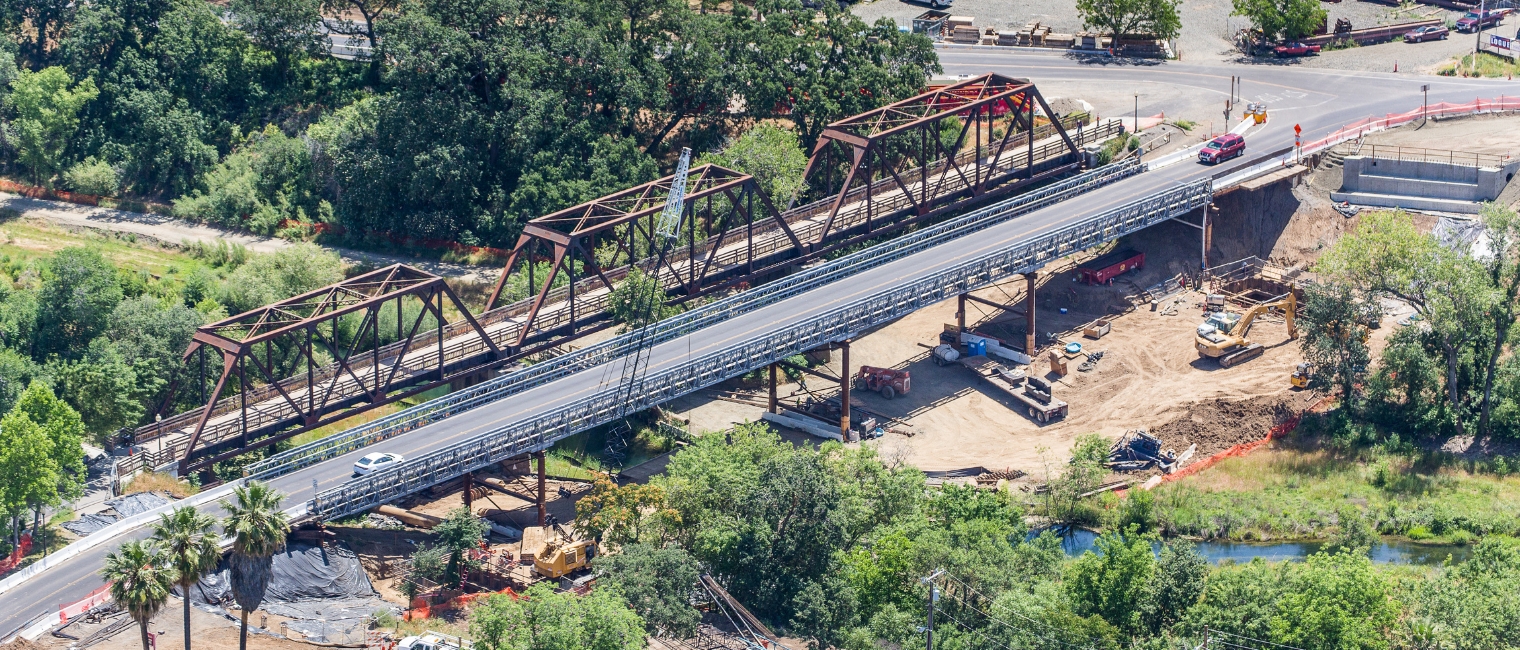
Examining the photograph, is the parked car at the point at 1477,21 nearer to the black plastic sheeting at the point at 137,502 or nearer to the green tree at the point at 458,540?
the green tree at the point at 458,540

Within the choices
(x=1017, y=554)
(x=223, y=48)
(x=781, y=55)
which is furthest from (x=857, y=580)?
(x=223, y=48)

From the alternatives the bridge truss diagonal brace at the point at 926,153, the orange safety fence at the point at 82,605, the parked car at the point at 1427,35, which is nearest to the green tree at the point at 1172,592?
the bridge truss diagonal brace at the point at 926,153

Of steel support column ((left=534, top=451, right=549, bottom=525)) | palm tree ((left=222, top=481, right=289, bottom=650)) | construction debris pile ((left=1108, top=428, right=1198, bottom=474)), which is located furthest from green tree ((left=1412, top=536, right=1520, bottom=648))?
palm tree ((left=222, top=481, right=289, bottom=650))

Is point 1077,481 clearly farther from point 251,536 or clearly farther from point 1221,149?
point 251,536

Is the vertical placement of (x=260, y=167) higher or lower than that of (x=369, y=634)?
higher

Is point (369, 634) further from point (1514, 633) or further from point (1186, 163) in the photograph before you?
point (1186, 163)
